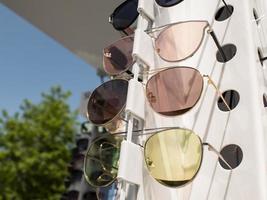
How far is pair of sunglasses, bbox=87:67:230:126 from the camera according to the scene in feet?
1.05

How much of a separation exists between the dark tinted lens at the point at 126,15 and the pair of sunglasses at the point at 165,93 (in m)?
0.12

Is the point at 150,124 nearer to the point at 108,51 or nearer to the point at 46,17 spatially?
the point at 108,51

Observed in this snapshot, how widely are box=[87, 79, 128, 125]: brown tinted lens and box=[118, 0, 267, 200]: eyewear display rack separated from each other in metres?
0.03

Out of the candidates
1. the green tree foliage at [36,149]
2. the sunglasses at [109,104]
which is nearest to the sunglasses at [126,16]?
the sunglasses at [109,104]

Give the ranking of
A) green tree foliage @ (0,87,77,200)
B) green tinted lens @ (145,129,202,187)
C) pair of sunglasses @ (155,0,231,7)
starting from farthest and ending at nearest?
green tree foliage @ (0,87,77,200) → pair of sunglasses @ (155,0,231,7) → green tinted lens @ (145,129,202,187)

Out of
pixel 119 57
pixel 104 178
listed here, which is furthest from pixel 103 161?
pixel 119 57

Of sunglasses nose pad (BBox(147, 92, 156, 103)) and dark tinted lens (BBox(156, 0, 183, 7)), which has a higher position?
→ dark tinted lens (BBox(156, 0, 183, 7))

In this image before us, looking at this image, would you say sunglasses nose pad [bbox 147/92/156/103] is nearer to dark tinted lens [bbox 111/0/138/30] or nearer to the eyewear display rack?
the eyewear display rack

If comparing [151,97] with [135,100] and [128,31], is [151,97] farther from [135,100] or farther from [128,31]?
[128,31]

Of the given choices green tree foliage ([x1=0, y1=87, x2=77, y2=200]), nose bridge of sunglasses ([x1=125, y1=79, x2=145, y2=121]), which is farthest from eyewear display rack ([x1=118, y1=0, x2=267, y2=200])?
green tree foliage ([x1=0, y1=87, x2=77, y2=200])

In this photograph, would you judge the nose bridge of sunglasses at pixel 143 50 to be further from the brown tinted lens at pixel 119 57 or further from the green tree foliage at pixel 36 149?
the green tree foliage at pixel 36 149

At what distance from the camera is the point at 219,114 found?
1.15ft

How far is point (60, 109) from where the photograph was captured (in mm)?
3859

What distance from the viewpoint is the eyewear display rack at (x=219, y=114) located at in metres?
0.30
